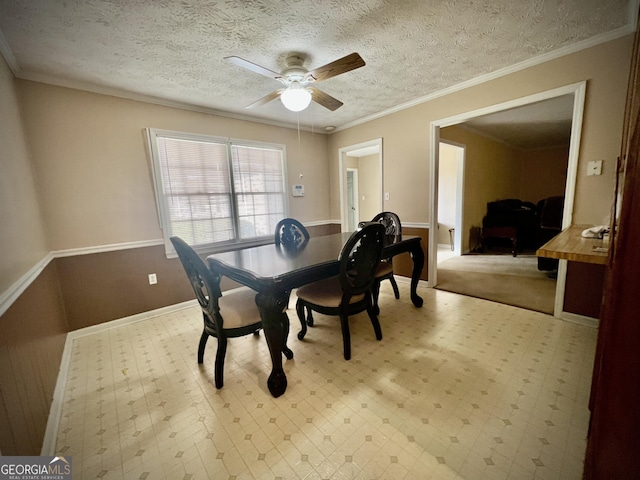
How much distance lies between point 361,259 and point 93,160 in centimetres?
271

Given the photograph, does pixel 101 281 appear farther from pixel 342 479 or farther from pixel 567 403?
pixel 567 403

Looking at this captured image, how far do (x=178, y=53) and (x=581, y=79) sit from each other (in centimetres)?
327

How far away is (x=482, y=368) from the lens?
1.70 meters

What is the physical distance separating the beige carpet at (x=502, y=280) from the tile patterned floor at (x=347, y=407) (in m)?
0.57

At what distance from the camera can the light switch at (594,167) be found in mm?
2045

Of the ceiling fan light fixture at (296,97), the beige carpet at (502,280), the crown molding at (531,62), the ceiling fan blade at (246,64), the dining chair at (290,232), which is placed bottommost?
the beige carpet at (502,280)

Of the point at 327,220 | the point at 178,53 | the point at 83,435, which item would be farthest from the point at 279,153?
the point at 83,435

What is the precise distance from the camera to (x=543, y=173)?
6.27 meters

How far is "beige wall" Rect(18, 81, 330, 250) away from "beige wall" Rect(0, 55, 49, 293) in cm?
16

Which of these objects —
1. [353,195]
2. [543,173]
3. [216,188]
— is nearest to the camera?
[216,188]

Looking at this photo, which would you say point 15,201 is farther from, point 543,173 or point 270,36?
point 543,173

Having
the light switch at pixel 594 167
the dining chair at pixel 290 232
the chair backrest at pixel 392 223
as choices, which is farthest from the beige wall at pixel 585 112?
the dining chair at pixel 290 232

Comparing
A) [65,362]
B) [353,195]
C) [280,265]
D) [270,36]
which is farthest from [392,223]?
[353,195]

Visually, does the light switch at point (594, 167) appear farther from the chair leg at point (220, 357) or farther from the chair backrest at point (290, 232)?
the chair leg at point (220, 357)
